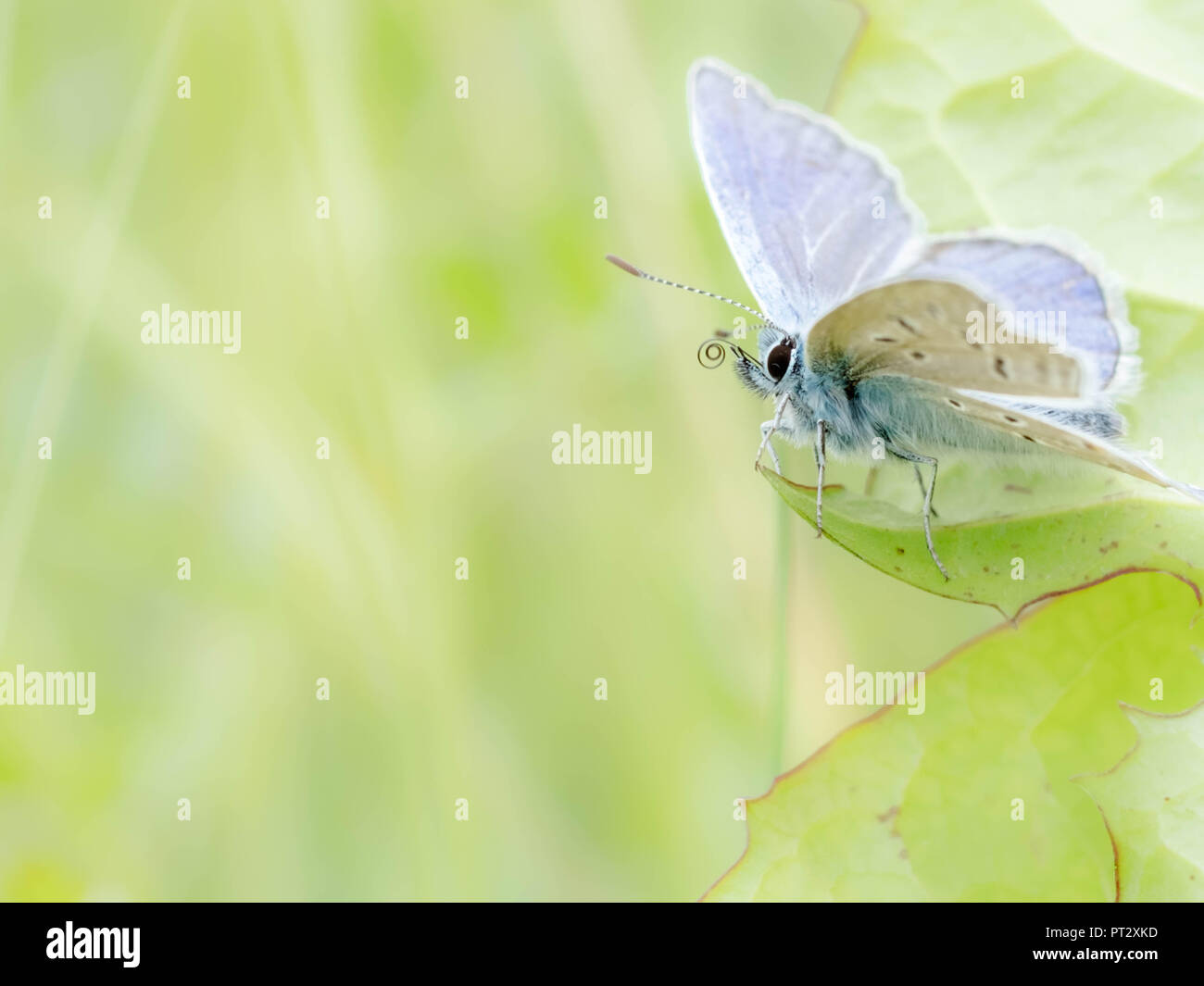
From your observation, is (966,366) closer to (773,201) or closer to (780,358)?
(780,358)

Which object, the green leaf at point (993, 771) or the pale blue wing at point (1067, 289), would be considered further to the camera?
the pale blue wing at point (1067, 289)

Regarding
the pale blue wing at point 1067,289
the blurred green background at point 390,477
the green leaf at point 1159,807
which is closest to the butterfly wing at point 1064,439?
the pale blue wing at point 1067,289

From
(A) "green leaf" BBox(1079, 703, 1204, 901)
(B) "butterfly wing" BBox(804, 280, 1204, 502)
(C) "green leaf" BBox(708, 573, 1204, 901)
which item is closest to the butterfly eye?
(B) "butterfly wing" BBox(804, 280, 1204, 502)

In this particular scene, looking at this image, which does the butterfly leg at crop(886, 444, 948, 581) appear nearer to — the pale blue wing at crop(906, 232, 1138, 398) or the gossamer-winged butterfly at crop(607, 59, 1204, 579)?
the gossamer-winged butterfly at crop(607, 59, 1204, 579)

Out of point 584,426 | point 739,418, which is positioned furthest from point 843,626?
point 584,426

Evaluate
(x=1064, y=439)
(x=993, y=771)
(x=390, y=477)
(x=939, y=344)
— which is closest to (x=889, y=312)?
(x=939, y=344)

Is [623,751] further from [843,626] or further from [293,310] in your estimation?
[293,310]

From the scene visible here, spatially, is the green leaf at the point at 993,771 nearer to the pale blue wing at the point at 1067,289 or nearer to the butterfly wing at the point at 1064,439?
the butterfly wing at the point at 1064,439
